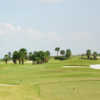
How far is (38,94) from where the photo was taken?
2138 cm

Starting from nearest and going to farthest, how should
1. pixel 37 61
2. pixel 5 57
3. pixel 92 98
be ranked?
pixel 92 98 → pixel 37 61 → pixel 5 57

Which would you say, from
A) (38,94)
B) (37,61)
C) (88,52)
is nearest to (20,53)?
(37,61)

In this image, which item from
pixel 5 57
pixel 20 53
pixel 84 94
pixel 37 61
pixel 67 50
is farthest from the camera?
pixel 67 50

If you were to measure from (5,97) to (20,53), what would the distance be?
92571mm

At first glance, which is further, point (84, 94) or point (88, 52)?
point (88, 52)

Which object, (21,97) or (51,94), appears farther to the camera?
(51,94)

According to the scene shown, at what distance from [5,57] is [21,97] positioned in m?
128

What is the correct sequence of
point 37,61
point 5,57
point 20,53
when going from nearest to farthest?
point 20,53, point 37,61, point 5,57

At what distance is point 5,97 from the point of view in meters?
19.7

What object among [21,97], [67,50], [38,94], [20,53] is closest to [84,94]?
[38,94]

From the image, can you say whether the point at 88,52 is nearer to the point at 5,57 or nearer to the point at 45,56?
the point at 45,56

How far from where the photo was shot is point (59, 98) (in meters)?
19.2

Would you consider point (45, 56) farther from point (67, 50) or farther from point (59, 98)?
point (59, 98)

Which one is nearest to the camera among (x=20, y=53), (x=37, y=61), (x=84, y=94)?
(x=84, y=94)
